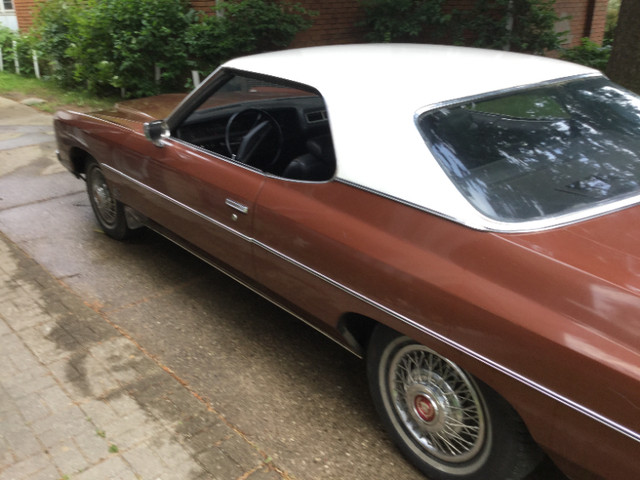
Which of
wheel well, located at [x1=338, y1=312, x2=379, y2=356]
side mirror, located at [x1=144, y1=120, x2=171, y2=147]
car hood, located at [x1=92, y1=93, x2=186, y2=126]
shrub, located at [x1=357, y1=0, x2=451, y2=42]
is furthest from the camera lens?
shrub, located at [x1=357, y1=0, x2=451, y2=42]

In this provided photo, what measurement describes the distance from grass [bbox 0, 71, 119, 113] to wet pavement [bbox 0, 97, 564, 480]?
5.55m

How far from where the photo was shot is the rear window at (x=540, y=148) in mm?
2465

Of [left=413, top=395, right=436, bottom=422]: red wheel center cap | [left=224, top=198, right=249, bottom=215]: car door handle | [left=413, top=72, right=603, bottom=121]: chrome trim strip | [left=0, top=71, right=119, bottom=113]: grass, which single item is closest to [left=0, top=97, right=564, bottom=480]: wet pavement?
[left=413, top=395, right=436, bottom=422]: red wheel center cap

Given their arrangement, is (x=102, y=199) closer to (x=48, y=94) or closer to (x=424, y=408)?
(x=424, y=408)

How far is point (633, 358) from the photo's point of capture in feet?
6.05

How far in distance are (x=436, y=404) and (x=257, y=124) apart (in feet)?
7.01

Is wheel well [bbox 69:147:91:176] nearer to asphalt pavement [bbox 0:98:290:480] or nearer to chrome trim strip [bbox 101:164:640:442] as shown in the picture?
asphalt pavement [bbox 0:98:290:480]

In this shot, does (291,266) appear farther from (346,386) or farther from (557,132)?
(557,132)

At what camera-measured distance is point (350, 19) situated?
418 inches

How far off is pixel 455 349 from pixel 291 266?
3.31 feet

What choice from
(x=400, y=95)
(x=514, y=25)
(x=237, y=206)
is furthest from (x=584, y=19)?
(x=237, y=206)

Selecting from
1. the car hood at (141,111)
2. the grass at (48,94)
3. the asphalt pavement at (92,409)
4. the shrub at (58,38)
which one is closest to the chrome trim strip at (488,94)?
the asphalt pavement at (92,409)

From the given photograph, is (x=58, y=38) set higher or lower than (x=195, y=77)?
higher

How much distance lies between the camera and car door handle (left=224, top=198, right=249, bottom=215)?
3244 millimetres
